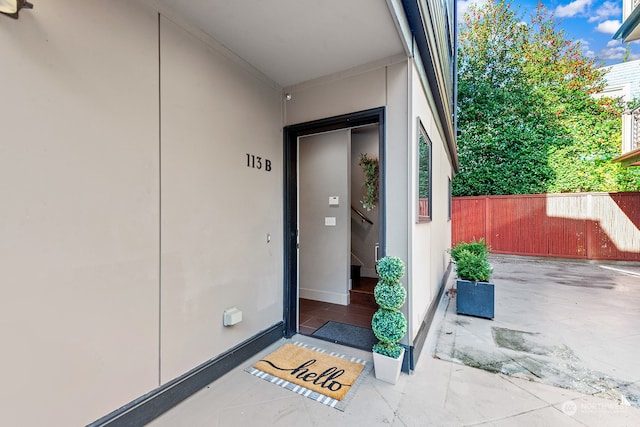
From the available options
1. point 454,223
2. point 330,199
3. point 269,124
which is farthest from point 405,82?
point 454,223

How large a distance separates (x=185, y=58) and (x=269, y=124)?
0.97 metres

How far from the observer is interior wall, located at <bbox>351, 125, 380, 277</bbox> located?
17.3 feet

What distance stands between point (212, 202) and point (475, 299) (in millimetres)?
3432

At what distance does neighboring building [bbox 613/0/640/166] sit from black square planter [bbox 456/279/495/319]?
590 centimetres

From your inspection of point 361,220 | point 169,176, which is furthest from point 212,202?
point 361,220

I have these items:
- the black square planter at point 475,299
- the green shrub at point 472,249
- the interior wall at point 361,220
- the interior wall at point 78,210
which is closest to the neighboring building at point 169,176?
the interior wall at point 78,210

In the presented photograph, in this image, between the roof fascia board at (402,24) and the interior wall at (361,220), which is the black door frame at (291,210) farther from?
the interior wall at (361,220)

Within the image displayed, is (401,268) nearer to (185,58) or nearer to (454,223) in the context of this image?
(185,58)

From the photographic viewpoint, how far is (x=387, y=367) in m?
2.15

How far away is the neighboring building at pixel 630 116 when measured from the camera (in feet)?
17.7

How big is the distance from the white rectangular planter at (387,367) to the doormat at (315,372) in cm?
16

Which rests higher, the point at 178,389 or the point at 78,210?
the point at 78,210

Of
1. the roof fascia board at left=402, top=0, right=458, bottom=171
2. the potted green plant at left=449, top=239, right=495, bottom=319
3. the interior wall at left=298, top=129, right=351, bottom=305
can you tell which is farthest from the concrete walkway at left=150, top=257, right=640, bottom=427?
the roof fascia board at left=402, top=0, right=458, bottom=171

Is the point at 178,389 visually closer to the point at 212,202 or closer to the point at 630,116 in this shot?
the point at 212,202
